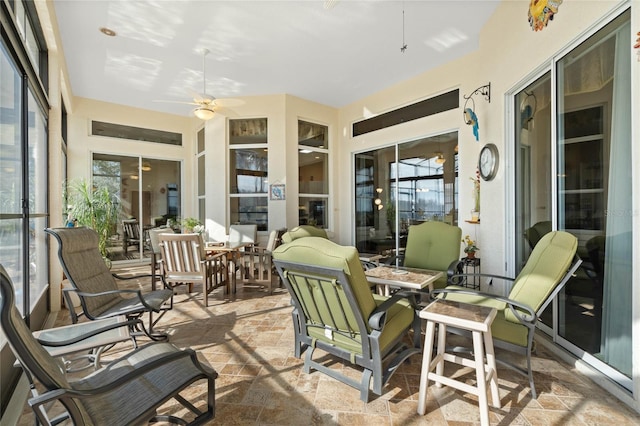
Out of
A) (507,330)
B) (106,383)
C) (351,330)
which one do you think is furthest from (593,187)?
(106,383)

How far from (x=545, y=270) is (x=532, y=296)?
223 mm

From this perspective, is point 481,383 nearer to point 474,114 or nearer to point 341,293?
point 341,293

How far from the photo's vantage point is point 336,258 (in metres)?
1.84

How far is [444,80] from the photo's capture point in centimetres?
516

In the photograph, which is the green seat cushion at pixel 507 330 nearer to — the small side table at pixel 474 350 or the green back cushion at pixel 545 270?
the green back cushion at pixel 545 270

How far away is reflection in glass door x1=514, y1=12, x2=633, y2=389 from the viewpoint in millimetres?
2082

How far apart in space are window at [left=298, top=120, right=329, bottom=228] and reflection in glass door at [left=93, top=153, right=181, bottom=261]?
3134mm

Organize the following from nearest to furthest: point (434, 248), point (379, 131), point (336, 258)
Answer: point (336, 258) → point (434, 248) → point (379, 131)

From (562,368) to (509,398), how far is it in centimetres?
Result: 77

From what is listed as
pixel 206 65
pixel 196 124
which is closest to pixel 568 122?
pixel 206 65

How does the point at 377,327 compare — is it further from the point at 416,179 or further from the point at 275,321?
the point at 416,179

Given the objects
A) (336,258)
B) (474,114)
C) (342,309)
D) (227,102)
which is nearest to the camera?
(336,258)

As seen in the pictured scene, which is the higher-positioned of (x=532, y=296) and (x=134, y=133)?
(x=134, y=133)

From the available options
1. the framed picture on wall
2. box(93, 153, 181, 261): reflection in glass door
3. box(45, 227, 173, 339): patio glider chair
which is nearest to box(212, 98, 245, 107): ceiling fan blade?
the framed picture on wall
